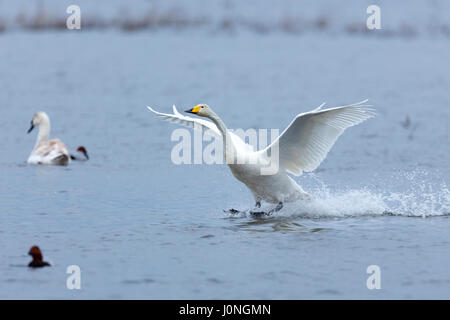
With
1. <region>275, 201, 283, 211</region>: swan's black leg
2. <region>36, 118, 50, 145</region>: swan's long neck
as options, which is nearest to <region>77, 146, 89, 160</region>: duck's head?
<region>36, 118, 50, 145</region>: swan's long neck

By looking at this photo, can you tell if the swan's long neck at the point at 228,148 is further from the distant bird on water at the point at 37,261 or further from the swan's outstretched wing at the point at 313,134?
the distant bird on water at the point at 37,261

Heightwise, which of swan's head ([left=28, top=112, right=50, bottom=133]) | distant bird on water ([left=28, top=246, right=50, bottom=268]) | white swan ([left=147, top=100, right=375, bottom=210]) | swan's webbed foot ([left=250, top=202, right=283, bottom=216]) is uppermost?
swan's head ([left=28, top=112, right=50, bottom=133])

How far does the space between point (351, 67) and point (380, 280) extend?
22.4 m

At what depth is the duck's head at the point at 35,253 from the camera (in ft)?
30.3

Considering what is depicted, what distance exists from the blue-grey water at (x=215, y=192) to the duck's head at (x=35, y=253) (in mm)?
152

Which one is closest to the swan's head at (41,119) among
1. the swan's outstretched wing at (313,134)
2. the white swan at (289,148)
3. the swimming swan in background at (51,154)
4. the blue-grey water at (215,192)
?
the blue-grey water at (215,192)

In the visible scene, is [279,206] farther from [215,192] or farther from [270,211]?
[215,192]

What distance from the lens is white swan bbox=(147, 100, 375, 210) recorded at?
11469 millimetres

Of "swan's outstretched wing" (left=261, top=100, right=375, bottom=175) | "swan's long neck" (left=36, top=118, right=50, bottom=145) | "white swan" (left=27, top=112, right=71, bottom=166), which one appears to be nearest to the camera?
"swan's outstretched wing" (left=261, top=100, right=375, bottom=175)

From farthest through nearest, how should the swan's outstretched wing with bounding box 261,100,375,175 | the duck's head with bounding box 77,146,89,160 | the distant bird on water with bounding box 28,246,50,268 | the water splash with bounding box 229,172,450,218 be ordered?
1. the duck's head with bounding box 77,146,89,160
2. the water splash with bounding box 229,172,450,218
3. the swan's outstretched wing with bounding box 261,100,375,175
4. the distant bird on water with bounding box 28,246,50,268

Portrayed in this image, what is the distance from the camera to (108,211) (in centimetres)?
1240

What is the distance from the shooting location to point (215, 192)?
548 inches

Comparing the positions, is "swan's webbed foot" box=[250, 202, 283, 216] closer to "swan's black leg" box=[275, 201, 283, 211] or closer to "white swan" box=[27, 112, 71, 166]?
"swan's black leg" box=[275, 201, 283, 211]
